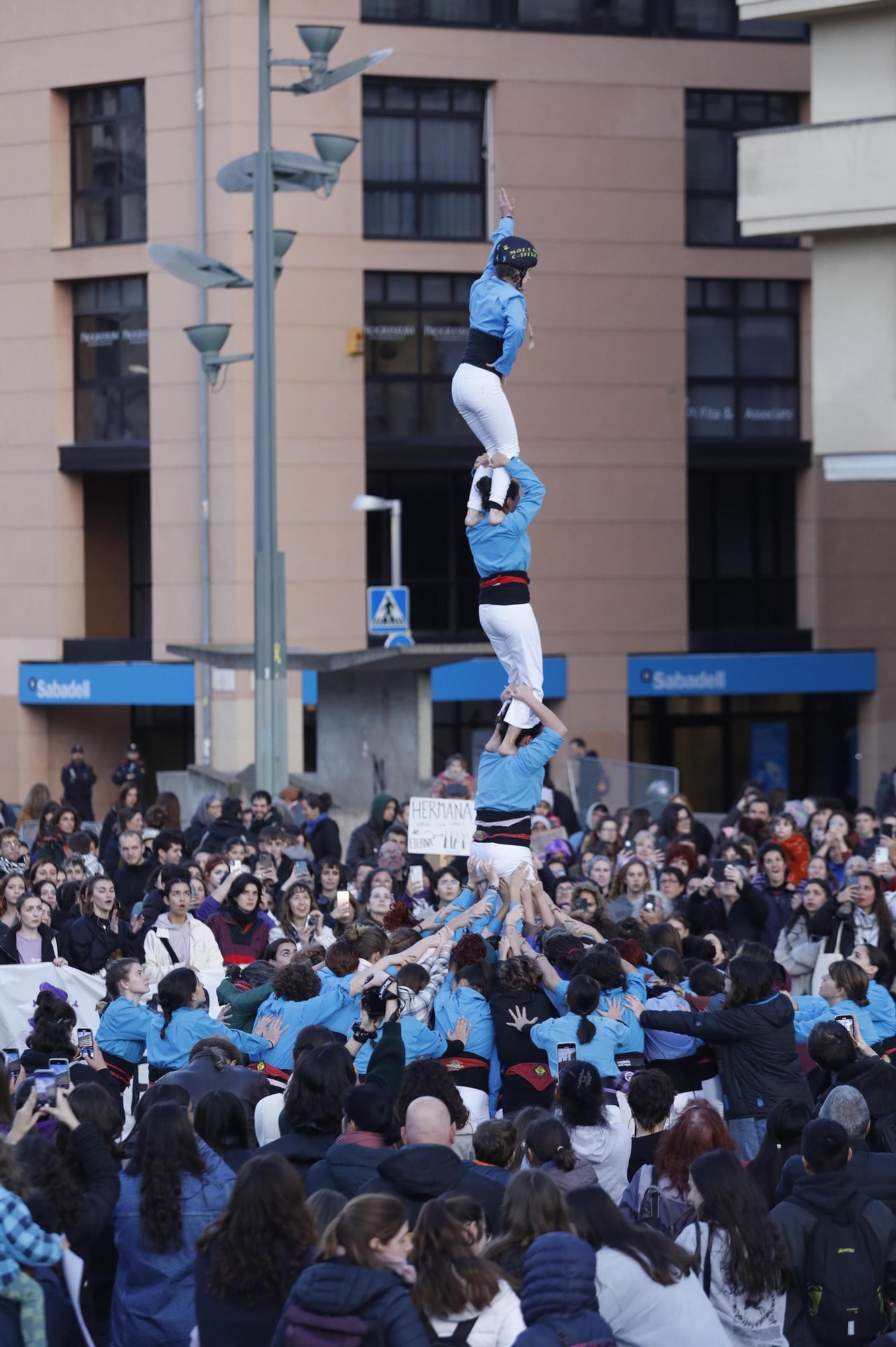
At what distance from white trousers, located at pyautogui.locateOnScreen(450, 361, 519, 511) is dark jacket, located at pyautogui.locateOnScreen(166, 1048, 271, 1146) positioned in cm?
414

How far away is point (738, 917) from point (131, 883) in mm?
4335

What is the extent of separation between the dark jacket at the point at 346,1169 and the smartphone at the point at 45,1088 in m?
0.94

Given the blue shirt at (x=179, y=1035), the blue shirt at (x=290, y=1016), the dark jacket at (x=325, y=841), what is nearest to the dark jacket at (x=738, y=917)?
the blue shirt at (x=290, y=1016)

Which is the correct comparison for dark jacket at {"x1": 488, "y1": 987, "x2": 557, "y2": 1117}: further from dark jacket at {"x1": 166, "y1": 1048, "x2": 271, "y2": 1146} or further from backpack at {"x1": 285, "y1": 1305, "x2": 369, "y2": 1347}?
backpack at {"x1": 285, "y1": 1305, "x2": 369, "y2": 1347}

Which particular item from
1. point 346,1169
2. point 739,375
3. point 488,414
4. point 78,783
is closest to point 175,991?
point 346,1169

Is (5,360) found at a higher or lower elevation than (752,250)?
lower

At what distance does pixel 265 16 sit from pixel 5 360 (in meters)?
13.0

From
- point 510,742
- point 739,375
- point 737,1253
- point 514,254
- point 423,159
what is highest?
point 423,159

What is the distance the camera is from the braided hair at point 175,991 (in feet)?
27.4

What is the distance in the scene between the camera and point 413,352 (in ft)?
94.4

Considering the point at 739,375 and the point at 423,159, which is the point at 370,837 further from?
the point at 739,375

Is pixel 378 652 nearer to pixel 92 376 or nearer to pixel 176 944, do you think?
pixel 176 944

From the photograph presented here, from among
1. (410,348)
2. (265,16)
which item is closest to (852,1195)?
(265,16)

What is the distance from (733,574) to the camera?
3180cm
